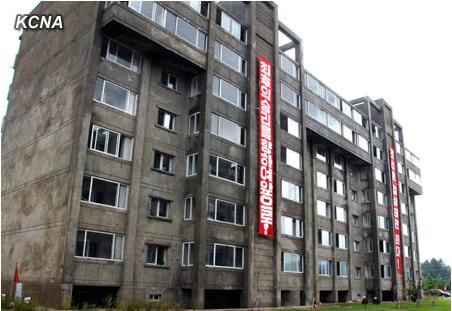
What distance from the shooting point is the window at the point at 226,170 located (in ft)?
98.1

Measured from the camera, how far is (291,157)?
3809 cm

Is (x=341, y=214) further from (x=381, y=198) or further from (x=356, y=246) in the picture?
(x=381, y=198)

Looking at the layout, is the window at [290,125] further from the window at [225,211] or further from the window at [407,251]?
the window at [407,251]

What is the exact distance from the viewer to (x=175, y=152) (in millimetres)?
29422

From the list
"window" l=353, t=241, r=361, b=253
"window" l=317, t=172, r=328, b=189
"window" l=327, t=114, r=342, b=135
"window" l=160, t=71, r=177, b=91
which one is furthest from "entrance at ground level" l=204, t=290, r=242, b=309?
"window" l=353, t=241, r=361, b=253

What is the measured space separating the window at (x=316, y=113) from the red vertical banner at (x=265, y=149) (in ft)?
25.5

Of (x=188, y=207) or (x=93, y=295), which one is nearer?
(x=93, y=295)

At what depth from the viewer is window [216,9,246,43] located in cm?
3375

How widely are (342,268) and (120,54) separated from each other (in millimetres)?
31684

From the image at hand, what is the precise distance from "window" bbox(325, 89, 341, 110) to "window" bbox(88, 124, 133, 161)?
26639 millimetres

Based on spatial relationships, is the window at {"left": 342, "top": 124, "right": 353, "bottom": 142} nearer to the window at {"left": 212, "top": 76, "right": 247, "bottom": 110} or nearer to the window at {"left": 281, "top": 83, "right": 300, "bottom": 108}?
the window at {"left": 281, "top": 83, "right": 300, "bottom": 108}

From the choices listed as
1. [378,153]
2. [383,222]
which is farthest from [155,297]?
[378,153]

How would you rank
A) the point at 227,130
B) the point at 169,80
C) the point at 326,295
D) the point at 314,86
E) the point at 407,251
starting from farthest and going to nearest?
the point at 407,251 → the point at 314,86 → the point at 326,295 → the point at 227,130 → the point at 169,80

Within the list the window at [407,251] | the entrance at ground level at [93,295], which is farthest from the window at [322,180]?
the entrance at ground level at [93,295]
